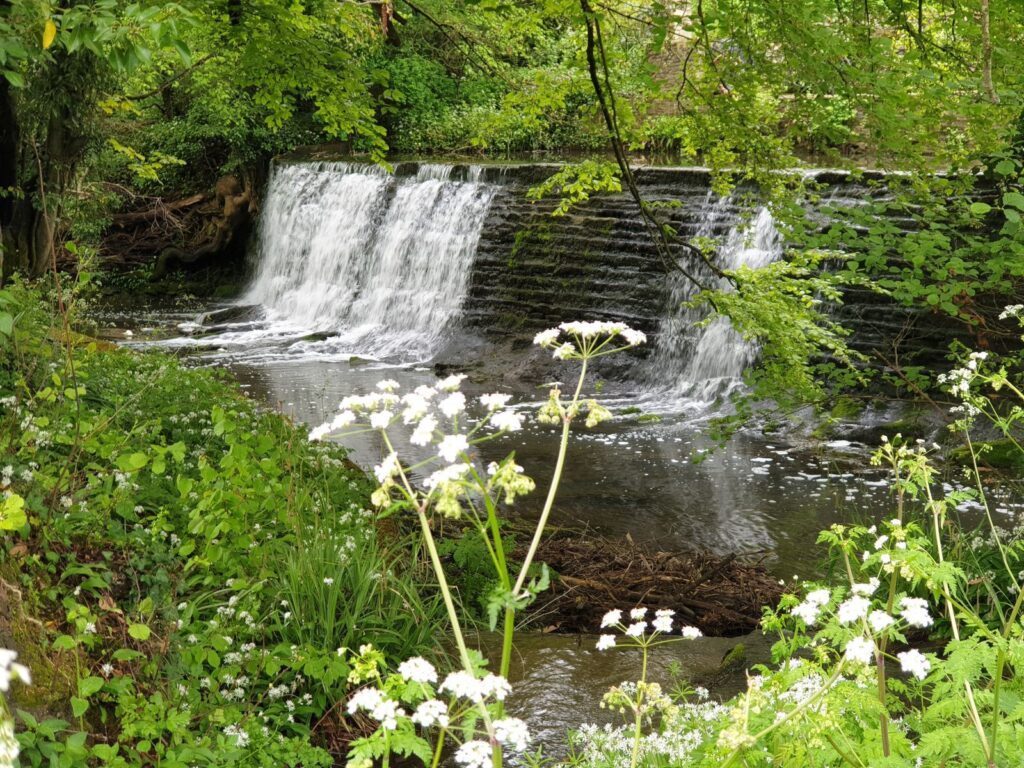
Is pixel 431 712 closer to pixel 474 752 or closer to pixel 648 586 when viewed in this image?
pixel 474 752

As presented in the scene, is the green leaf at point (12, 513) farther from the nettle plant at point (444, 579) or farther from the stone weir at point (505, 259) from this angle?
the stone weir at point (505, 259)

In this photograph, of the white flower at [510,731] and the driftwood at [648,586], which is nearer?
the white flower at [510,731]

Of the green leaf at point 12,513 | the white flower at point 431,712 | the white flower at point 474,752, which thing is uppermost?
the white flower at point 431,712

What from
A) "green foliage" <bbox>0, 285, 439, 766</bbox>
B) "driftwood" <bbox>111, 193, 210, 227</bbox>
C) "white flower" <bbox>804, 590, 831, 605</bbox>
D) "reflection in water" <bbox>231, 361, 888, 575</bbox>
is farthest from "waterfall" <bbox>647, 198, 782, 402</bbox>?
"driftwood" <bbox>111, 193, 210, 227</bbox>

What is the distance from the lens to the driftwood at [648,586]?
5191 millimetres

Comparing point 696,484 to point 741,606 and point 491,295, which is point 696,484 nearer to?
point 741,606

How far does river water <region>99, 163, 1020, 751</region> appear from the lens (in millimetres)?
6707

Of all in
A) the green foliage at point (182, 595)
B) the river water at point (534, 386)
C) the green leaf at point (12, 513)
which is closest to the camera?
the green leaf at point (12, 513)

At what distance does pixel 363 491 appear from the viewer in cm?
602

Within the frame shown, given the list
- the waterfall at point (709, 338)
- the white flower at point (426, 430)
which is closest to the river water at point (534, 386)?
the waterfall at point (709, 338)

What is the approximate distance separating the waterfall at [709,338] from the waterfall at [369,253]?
347 cm

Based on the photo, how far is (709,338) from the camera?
11719 mm

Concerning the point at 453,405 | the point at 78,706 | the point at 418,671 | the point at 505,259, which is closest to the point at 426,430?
the point at 453,405

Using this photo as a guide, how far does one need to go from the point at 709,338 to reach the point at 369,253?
672 cm
